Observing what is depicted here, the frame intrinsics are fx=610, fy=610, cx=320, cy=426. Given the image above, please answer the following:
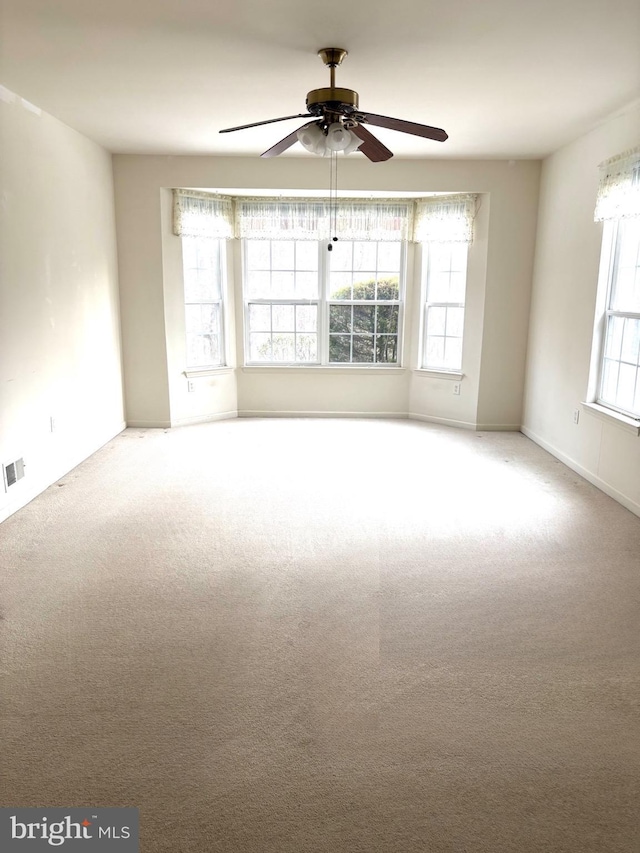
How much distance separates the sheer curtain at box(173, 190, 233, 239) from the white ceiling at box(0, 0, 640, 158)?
109cm

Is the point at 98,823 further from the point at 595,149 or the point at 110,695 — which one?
the point at 595,149

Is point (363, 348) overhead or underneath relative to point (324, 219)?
underneath

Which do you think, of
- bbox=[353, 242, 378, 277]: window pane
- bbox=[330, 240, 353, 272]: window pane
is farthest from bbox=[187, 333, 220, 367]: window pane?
bbox=[353, 242, 378, 277]: window pane

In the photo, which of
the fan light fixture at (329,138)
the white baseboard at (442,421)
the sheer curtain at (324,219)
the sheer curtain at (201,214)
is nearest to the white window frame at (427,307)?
the sheer curtain at (324,219)

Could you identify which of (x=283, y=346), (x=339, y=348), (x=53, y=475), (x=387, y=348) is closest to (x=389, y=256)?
(x=387, y=348)

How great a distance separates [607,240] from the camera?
4406 mm

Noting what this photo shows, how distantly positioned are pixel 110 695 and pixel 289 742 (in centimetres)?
69

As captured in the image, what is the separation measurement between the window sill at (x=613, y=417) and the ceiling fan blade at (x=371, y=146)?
2316 mm

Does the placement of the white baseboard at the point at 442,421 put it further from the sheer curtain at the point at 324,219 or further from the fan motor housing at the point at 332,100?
the fan motor housing at the point at 332,100

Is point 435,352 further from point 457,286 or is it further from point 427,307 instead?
point 457,286

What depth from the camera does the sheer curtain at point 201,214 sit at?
19.4 feet

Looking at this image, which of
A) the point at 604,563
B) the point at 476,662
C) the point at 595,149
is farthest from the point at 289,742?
the point at 595,149

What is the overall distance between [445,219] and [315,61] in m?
3.02

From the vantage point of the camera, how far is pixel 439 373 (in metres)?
6.47
